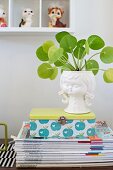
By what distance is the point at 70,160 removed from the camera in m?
0.84

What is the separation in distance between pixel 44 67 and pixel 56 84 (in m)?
0.29

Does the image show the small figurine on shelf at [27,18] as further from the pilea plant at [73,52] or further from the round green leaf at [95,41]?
the round green leaf at [95,41]

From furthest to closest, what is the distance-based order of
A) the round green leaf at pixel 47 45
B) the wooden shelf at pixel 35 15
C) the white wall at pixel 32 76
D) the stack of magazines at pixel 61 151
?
the white wall at pixel 32 76, the wooden shelf at pixel 35 15, the round green leaf at pixel 47 45, the stack of magazines at pixel 61 151

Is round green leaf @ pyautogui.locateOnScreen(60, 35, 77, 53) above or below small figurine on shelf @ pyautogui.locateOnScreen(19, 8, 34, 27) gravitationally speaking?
below

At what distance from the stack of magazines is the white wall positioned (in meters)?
0.43

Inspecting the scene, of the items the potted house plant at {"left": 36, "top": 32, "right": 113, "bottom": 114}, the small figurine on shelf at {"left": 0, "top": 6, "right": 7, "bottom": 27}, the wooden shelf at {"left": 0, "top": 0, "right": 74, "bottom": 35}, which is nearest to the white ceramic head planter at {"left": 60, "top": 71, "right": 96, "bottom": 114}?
the potted house plant at {"left": 36, "top": 32, "right": 113, "bottom": 114}

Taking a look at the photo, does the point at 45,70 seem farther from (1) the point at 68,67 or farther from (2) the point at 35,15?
(2) the point at 35,15

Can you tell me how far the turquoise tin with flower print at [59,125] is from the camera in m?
0.87

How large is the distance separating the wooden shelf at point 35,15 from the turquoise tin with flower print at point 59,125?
416 mm

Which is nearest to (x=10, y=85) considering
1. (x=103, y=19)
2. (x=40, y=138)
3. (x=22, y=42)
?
(x=22, y=42)

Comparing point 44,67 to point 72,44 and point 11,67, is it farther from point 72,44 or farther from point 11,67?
point 11,67

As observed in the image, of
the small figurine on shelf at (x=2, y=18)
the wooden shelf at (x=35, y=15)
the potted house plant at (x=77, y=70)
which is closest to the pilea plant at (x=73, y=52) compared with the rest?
the potted house plant at (x=77, y=70)

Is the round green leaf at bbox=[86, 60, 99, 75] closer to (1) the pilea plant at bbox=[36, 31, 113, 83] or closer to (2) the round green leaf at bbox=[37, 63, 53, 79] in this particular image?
(1) the pilea plant at bbox=[36, 31, 113, 83]

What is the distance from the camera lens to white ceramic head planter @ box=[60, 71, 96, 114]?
2.92 ft
